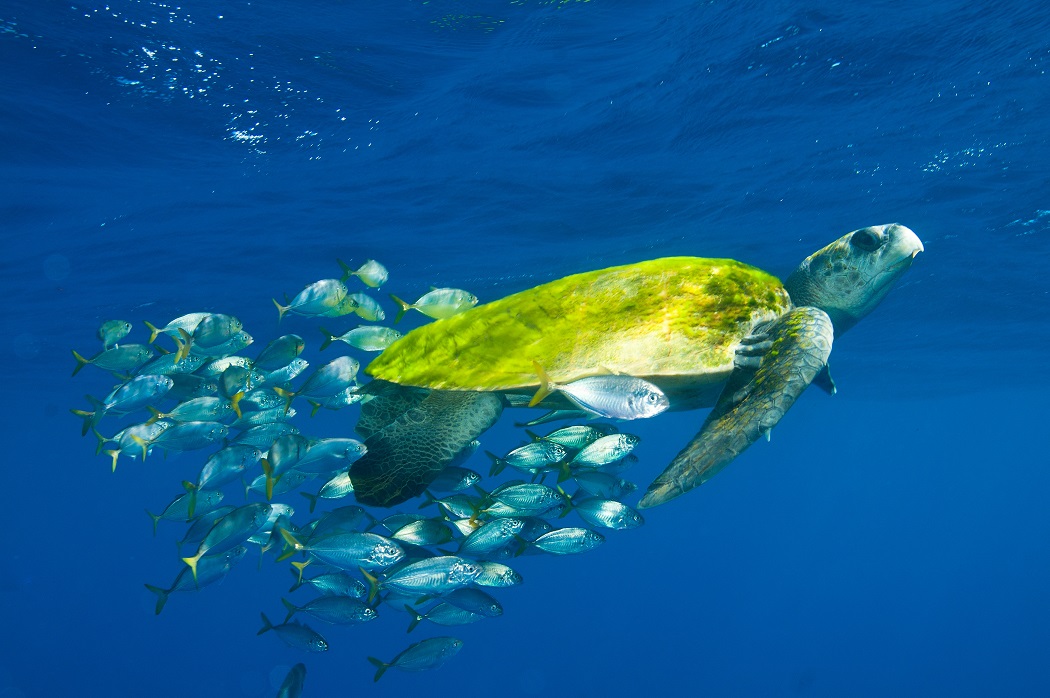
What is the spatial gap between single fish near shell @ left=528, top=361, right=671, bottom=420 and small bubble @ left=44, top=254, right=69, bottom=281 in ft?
46.8

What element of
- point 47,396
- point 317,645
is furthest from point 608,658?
point 317,645

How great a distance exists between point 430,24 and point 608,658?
225 ft

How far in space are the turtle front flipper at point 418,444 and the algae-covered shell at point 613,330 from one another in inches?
8.6

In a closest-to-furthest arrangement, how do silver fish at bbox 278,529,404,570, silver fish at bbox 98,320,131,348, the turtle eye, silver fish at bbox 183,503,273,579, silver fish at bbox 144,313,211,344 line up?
1. silver fish at bbox 278,529,404,570
2. silver fish at bbox 183,503,273,579
3. the turtle eye
4. silver fish at bbox 144,313,211,344
5. silver fish at bbox 98,320,131,348

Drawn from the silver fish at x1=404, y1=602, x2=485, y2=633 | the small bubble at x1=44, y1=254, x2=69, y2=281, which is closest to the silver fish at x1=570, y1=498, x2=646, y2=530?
the silver fish at x1=404, y1=602, x2=485, y2=633

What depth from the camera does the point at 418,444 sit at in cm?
452

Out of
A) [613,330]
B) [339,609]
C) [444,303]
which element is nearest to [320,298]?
[444,303]

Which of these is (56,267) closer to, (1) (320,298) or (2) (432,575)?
(1) (320,298)

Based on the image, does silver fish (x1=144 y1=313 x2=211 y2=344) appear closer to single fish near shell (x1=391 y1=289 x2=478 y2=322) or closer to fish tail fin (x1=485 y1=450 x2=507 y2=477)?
single fish near shell (x1=391 y1=289 x2=478 y2=322)

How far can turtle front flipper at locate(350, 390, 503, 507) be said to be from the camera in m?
4.35

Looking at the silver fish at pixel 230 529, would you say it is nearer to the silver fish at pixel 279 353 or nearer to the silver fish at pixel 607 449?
the silver fish at pixel 279 353

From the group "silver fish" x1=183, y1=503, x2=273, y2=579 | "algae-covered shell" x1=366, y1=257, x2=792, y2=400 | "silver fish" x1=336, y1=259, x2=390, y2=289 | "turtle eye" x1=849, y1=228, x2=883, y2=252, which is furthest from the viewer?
"silver fish" x1=336, y1=259, x2=390, y2=289

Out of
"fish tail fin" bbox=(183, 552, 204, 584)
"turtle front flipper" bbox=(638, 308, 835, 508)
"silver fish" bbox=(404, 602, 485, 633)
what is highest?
"turtle front flipper" bbox=(638, 308, 835, 508)

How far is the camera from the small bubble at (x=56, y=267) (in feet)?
42.2
